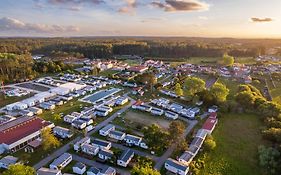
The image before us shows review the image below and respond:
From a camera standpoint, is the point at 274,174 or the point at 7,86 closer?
the point at 274,174

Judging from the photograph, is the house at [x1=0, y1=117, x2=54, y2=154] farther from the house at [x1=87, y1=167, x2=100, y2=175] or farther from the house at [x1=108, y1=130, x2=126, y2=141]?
the house at [x1=87, y1=167, x2=100, y2=175]

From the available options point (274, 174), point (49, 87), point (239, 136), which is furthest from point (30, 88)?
point (274, 174)

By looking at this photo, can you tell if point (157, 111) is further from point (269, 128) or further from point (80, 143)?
point (269, 128)

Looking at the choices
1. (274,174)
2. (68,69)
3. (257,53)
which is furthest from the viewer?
(257,53)

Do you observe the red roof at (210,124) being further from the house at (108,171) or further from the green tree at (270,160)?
the house at (108,171)

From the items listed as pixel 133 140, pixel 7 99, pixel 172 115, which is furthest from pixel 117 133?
pixel 7 99

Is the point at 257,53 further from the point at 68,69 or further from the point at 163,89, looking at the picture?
the point at 68,69

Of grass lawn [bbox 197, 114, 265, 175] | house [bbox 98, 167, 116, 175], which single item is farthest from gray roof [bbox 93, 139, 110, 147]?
grass lawn [bbox 197, 114, 265, 175]
